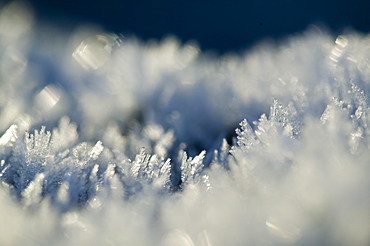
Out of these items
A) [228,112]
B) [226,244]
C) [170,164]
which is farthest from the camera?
[228,112]

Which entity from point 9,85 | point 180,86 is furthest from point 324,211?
point 9,85

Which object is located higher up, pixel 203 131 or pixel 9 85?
pixel 203 131

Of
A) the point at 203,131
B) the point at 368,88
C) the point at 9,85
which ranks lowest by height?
the point at 9,85

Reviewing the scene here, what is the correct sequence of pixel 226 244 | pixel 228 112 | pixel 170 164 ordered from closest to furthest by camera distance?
pixel 226 244 < pixel 170 164 < pixel 228 112

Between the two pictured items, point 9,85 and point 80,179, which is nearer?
point 80,179

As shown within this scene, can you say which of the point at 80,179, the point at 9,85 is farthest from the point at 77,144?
the point at 9,85

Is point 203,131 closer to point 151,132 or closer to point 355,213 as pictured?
point 151,132
